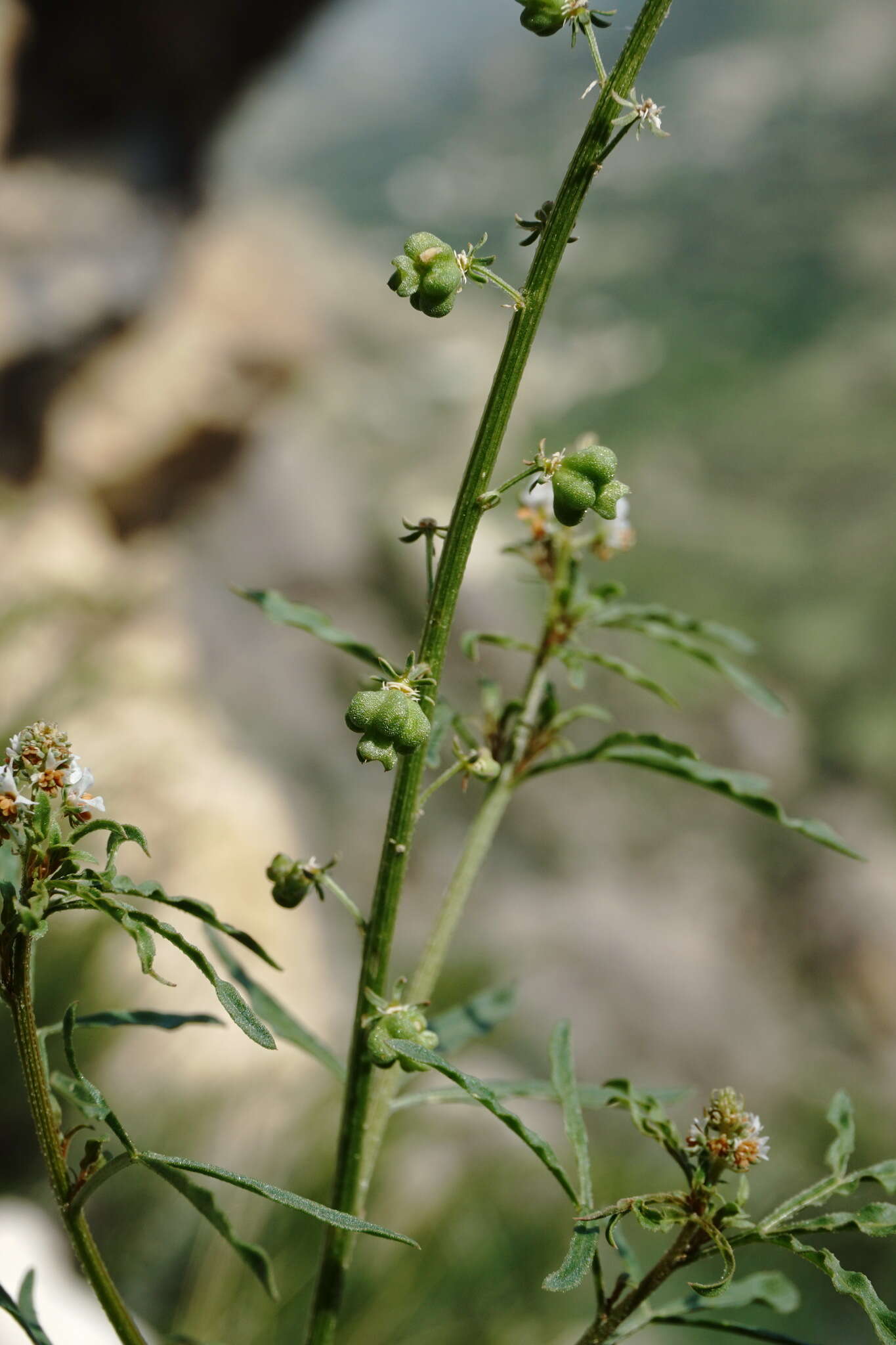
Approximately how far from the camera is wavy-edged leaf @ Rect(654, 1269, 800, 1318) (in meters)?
0.45

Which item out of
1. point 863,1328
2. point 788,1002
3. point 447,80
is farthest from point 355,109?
point 863,1328

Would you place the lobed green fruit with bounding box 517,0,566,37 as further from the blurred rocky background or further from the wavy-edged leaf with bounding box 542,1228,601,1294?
the blurred rocky background

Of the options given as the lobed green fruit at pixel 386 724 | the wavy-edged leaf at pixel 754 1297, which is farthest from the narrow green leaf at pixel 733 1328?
the lobed green fruit at pixel 386 724

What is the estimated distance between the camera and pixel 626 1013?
10.7 feet

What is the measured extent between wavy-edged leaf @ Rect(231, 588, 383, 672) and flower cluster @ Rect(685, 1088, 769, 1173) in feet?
0.78

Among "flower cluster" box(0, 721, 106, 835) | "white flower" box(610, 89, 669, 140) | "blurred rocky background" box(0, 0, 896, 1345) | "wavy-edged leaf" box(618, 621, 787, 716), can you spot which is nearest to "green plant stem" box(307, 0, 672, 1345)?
"white flower" box(610, 89, 669, 140)

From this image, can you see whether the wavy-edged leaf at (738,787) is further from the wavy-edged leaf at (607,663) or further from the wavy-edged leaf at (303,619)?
the wavy-edged leaf at (303,619)

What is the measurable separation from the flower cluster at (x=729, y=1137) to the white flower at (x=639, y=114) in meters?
0.32

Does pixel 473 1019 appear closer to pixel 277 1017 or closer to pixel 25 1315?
pixel 277 1017

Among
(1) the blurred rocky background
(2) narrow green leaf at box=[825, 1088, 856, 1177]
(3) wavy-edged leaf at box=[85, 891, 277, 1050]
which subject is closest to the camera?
(3) wavy-edged leaf at box=[85, 891, 277, 1050]

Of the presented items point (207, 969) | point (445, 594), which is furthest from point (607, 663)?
point (207, 969)

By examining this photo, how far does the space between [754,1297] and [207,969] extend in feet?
0.98

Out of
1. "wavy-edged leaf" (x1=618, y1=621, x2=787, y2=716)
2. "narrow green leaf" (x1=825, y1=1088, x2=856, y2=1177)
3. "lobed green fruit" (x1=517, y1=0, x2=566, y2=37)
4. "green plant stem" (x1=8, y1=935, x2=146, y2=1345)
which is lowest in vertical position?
"green plant stem" (x1=8, y1=935, x2=146, y2=1345)

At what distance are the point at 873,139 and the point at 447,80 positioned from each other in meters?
1.85
